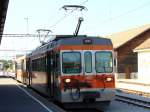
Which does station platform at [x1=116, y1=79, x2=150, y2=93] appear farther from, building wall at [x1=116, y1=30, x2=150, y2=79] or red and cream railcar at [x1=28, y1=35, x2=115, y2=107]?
red and cream railcar at [x1=28, y1=35, x2=115, y2=107]

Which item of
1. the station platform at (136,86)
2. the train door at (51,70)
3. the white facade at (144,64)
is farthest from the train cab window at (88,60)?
the white facade at (144,64)

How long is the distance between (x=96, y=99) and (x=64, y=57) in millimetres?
1899

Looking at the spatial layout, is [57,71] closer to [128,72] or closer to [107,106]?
[107,106]

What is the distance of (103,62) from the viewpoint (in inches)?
731

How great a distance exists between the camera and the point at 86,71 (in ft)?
60.4

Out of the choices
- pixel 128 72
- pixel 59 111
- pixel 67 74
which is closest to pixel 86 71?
pixel 67 74

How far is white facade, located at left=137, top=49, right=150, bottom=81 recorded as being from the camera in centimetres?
5353

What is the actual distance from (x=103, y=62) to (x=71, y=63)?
3.88 ft

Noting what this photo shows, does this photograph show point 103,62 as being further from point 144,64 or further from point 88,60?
point 144,64

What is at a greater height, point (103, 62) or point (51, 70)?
point (103, 62)

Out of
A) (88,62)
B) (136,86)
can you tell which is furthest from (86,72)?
(136,86)

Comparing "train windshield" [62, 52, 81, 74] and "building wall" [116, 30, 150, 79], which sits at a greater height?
"building wall" [116, 30, 150, 79]

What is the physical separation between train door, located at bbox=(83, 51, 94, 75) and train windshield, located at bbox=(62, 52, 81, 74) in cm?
22

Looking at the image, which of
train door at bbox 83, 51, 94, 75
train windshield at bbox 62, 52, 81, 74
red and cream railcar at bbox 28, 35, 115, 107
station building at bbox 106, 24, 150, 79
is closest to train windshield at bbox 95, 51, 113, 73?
red and cream railcar at bbox 28, 35, 115, 107
